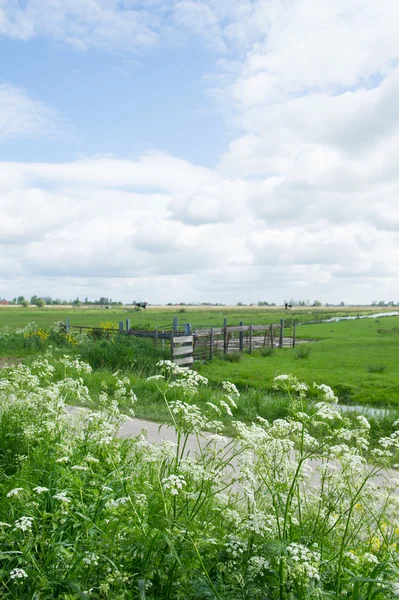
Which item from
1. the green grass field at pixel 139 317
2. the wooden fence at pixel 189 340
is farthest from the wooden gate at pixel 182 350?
the green grass field at pixel 139 317

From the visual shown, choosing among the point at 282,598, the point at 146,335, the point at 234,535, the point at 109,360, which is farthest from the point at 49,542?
the point at 146,335

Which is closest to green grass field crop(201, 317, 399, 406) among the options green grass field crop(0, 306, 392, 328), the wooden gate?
the wooden gate

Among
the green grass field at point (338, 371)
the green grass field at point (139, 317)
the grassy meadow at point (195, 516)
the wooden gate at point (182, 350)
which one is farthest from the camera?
the green grass field at point (139, 317)

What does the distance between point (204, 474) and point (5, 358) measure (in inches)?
882

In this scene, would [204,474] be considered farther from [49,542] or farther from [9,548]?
[9,548]

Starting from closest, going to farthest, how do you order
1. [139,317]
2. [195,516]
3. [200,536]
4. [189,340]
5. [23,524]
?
[23,524] → [200,536] → [195,516] → [189,340] → [139,317]

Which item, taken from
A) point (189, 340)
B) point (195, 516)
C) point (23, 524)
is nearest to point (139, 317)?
point (189, 340)

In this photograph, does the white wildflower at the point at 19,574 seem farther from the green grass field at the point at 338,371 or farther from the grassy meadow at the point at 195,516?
the green grass field at the point at 338,371

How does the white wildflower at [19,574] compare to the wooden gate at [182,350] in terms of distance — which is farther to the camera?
the wooden gate at [182,350]

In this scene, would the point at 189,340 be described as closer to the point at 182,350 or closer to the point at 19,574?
the point at 182,350

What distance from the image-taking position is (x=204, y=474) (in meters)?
3.48

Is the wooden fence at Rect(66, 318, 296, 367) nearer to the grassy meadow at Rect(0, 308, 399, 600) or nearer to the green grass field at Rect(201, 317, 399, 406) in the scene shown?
the green grass field at Rect(201, 317, 399, 406)

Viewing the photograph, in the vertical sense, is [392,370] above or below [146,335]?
below

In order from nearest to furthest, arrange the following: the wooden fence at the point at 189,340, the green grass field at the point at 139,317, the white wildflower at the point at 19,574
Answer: the white wildflower at the point at 19,574 < the wooden fence at the point at 189,340 < the green grass field at the point at 139,317
